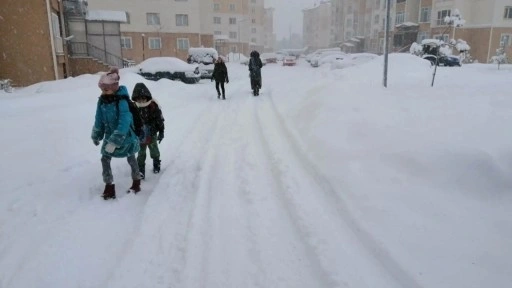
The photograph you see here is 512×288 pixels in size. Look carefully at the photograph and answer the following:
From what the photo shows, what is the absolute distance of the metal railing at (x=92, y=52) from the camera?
25.2 meters

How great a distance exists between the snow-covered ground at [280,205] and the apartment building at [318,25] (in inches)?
3715

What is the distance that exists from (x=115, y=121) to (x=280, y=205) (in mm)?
2256

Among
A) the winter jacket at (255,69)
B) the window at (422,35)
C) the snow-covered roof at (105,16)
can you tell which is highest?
the snow-covered roof at (105,16)

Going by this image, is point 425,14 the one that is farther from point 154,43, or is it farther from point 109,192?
point 109,192

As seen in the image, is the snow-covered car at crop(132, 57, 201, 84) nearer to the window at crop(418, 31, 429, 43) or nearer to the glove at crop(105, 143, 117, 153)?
the glove at crop(105, 143, 117, 153)

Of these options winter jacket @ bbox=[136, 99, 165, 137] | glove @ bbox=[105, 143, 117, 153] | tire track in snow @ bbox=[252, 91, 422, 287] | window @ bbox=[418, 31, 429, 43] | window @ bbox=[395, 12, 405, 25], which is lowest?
tire track in snow @ bbox=[252, 91, 422, 287]

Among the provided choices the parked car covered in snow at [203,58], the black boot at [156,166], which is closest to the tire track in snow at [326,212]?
the black boot at [156,166]

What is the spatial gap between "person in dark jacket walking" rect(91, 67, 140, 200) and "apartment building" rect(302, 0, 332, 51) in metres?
96.5

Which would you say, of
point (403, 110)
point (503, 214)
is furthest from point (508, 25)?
point (503, 214)

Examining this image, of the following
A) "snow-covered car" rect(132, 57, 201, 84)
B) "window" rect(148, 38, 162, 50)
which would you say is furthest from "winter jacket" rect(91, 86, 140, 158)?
"window" rect(148, 38, 162, 50)

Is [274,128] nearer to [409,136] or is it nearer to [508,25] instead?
[409,136]

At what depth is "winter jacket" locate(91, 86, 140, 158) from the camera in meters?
4.36

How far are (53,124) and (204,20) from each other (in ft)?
187

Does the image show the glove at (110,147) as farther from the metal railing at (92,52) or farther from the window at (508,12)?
the window at (508,12)
